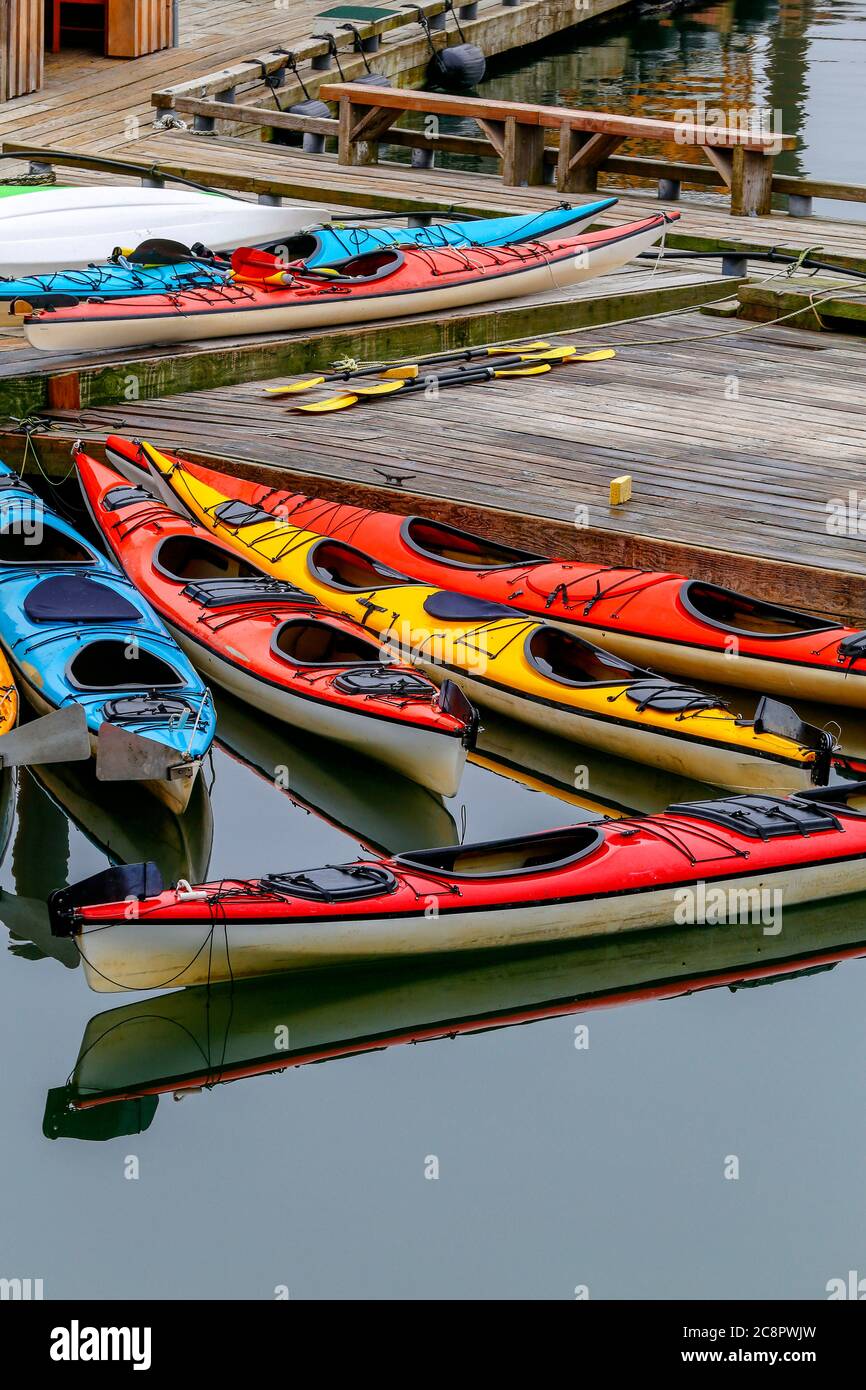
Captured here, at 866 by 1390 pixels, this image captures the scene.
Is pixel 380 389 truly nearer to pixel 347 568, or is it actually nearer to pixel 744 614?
pixel 347 568

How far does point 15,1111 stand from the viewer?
5508 mm

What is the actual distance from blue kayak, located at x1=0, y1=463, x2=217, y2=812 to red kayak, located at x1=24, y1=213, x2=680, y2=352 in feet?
5.46

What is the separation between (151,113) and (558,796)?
1054cm

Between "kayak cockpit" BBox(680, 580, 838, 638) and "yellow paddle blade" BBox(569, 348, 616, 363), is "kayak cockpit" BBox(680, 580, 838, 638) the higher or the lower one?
the lower one

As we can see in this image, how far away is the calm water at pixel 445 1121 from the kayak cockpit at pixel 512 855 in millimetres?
370

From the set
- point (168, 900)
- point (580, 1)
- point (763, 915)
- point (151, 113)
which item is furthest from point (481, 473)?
point (580, 1)

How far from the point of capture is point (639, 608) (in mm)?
7633

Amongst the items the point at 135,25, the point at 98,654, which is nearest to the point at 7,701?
the point at 98,654

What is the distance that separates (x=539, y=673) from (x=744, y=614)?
1.07 metres

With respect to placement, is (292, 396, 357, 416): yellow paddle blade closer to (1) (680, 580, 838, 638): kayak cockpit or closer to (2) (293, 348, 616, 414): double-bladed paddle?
(2) (293, 348, 616, 414): double-bladed paddle

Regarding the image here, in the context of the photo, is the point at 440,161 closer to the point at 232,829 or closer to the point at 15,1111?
the point at 232,829

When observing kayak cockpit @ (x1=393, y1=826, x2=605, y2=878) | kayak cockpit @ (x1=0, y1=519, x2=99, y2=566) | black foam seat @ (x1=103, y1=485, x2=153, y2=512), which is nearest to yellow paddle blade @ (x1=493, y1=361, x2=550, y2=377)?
black foam seat @ (x1=103, y1=485, x2=153, y2=512)

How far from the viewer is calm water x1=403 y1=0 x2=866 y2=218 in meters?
20.2

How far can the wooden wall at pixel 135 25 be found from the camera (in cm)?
1678
